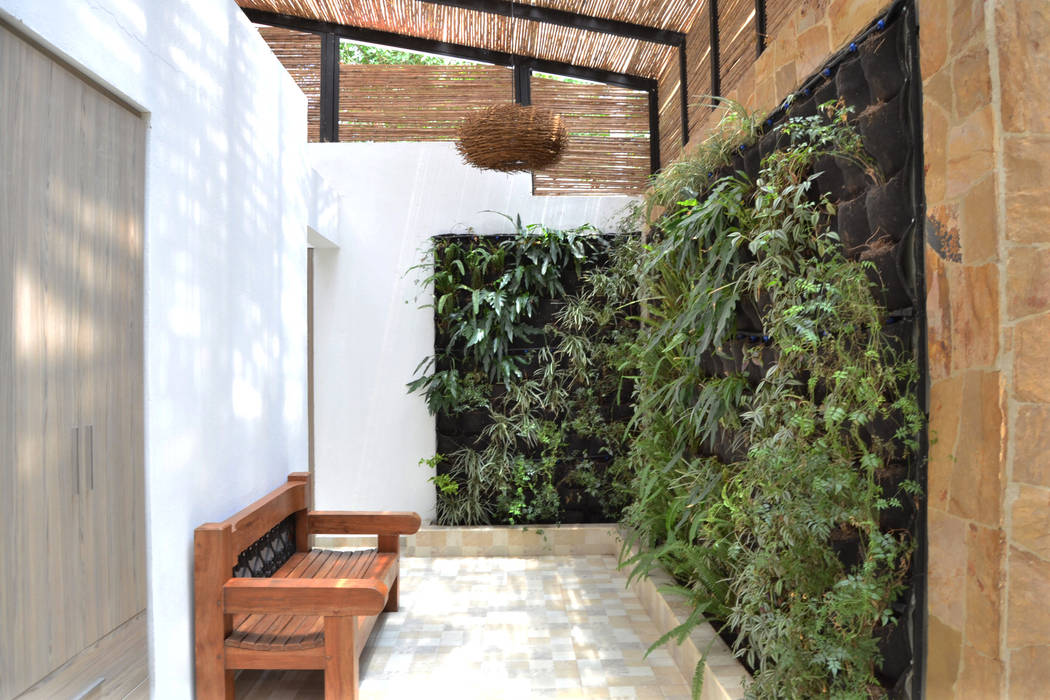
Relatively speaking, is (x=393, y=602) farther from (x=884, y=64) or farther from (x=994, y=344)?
(x=884, y=64)

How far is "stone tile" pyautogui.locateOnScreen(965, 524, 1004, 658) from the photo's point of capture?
1.64m

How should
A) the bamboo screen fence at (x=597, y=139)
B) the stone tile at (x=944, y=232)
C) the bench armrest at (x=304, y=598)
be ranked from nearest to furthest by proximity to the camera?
1. the stone tile at (x=944, y=232)
2. the bench armrest at (x=304, y=598)
3. the bamboo screen fence at (x=597, y=139)

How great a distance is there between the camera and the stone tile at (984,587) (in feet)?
5.39

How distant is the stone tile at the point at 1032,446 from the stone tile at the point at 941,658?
44 cm

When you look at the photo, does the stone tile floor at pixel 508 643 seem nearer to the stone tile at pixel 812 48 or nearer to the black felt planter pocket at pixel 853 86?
the black felt planter pocket at pixel 853 86

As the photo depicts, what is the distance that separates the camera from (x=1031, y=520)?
5.23ft

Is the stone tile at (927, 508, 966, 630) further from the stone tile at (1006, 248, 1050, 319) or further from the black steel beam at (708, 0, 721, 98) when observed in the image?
the black steel beam at (708, 0, 721, 98)

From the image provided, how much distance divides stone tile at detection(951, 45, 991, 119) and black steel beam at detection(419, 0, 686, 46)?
351 cm

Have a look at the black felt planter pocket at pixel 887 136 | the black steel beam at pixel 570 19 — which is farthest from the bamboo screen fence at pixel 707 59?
the black felt planter pocket at pixel 887 136

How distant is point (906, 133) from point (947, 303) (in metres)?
0.51

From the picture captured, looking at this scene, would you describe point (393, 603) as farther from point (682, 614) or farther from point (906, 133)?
point (906, 133)

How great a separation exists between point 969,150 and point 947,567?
100 cm

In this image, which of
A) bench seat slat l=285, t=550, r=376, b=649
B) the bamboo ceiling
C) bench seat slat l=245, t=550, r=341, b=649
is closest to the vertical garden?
the bamboo ceiling

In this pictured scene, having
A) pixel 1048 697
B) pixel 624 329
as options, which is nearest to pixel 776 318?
pixel 1048 697
